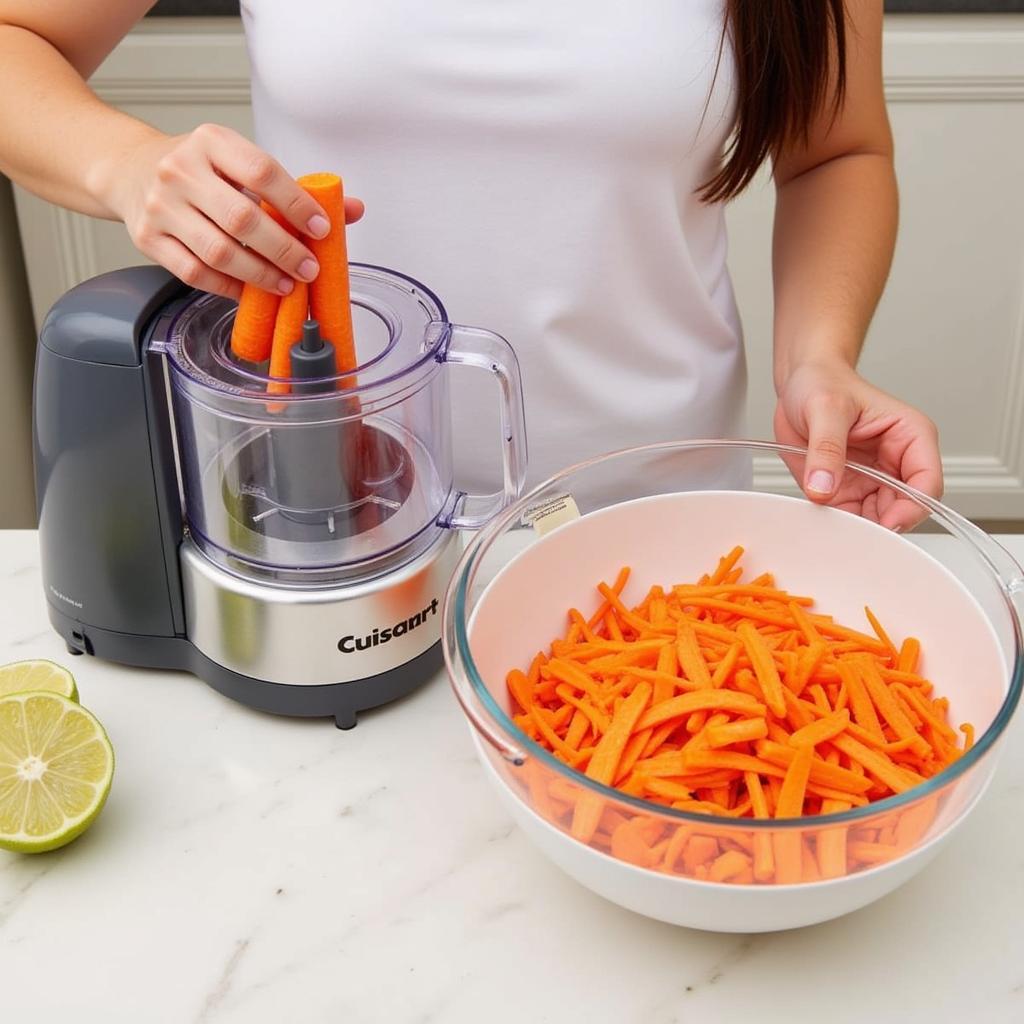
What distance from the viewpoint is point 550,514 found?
0.91 metres

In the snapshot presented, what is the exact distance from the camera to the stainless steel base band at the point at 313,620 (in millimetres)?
854

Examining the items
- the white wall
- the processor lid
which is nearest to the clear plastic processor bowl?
the processor lid

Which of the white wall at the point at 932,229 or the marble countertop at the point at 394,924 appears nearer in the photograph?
the marble countertop at the point at 394,924

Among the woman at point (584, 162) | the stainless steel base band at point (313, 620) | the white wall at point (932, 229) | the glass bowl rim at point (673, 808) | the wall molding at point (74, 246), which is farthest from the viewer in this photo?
the wall molding at point (74, 246)

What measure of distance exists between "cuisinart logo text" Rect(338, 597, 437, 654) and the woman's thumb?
0.93 feet

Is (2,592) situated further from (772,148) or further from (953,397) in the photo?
(953,397)

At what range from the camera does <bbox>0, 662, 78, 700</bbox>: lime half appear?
0.87 m

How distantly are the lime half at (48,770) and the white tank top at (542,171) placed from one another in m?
0.50

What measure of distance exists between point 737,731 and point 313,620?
0.99 feet

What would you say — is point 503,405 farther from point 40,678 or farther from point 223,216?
point 40,678

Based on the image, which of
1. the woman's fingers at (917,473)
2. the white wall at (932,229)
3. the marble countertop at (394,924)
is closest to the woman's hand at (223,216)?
the marble countertop at (394,924)

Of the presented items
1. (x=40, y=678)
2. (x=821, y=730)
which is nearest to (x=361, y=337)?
(x=40, y=678)

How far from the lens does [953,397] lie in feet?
7.76

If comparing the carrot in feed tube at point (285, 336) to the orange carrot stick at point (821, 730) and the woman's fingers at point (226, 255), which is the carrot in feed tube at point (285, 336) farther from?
the orange carrot stick at point (821, 730)
